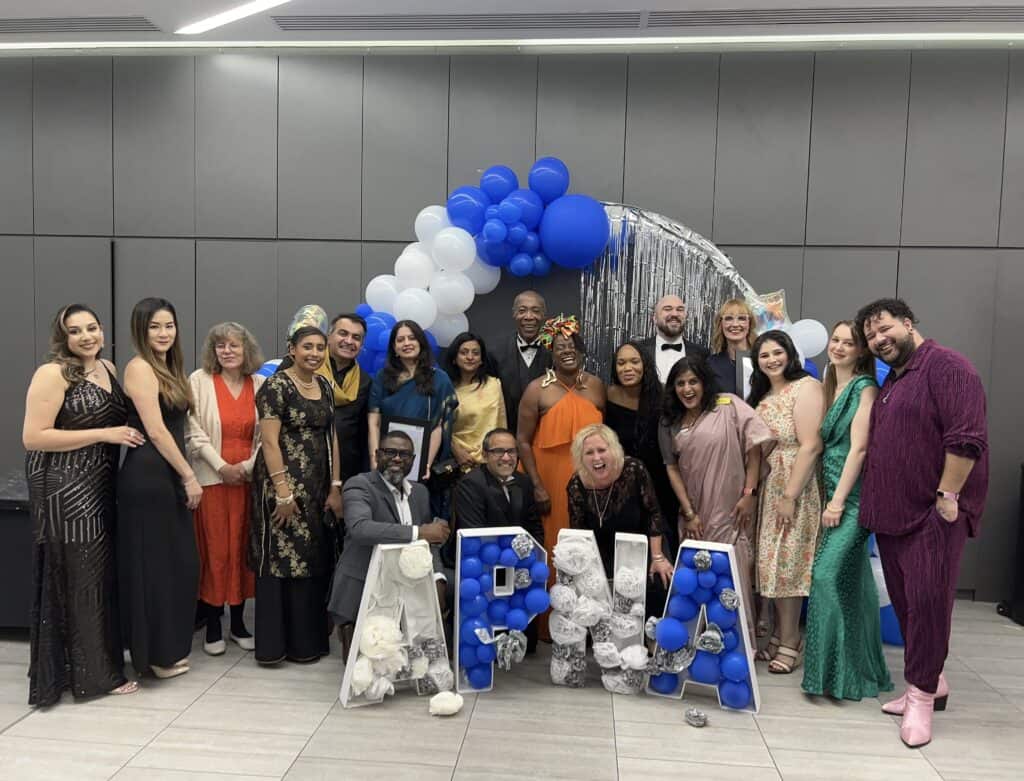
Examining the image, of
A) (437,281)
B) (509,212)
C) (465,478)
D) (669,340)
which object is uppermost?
(509,212)

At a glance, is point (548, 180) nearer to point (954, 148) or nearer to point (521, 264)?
point (521, 264)

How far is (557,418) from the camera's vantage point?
136 inches

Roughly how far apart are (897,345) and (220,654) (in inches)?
123

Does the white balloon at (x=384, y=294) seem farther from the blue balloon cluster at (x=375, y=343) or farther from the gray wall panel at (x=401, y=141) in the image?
the gray wall panel at (x=401, y=141)

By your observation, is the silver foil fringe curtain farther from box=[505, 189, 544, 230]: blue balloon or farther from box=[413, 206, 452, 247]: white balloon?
box=[413, 206, 452, 247]: white balloon

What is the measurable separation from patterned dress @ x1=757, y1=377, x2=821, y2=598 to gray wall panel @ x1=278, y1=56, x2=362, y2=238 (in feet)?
10.1

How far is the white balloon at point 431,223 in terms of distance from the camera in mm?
4125

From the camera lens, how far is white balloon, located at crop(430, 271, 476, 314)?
13.1ft

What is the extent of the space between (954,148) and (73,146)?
19.0 feet

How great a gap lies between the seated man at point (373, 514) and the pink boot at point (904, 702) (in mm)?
1824

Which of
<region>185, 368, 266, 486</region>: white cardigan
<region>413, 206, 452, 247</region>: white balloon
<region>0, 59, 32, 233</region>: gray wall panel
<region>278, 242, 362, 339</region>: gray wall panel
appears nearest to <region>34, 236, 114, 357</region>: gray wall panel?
<region>0, 59, 32, 233</region>: gray wall panel

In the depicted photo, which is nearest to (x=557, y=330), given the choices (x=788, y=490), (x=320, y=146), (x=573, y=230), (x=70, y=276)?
(x=573, y=230)

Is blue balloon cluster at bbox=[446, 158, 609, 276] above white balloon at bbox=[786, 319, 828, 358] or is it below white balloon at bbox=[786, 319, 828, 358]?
above

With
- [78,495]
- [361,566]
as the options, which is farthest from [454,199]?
[78,495]
